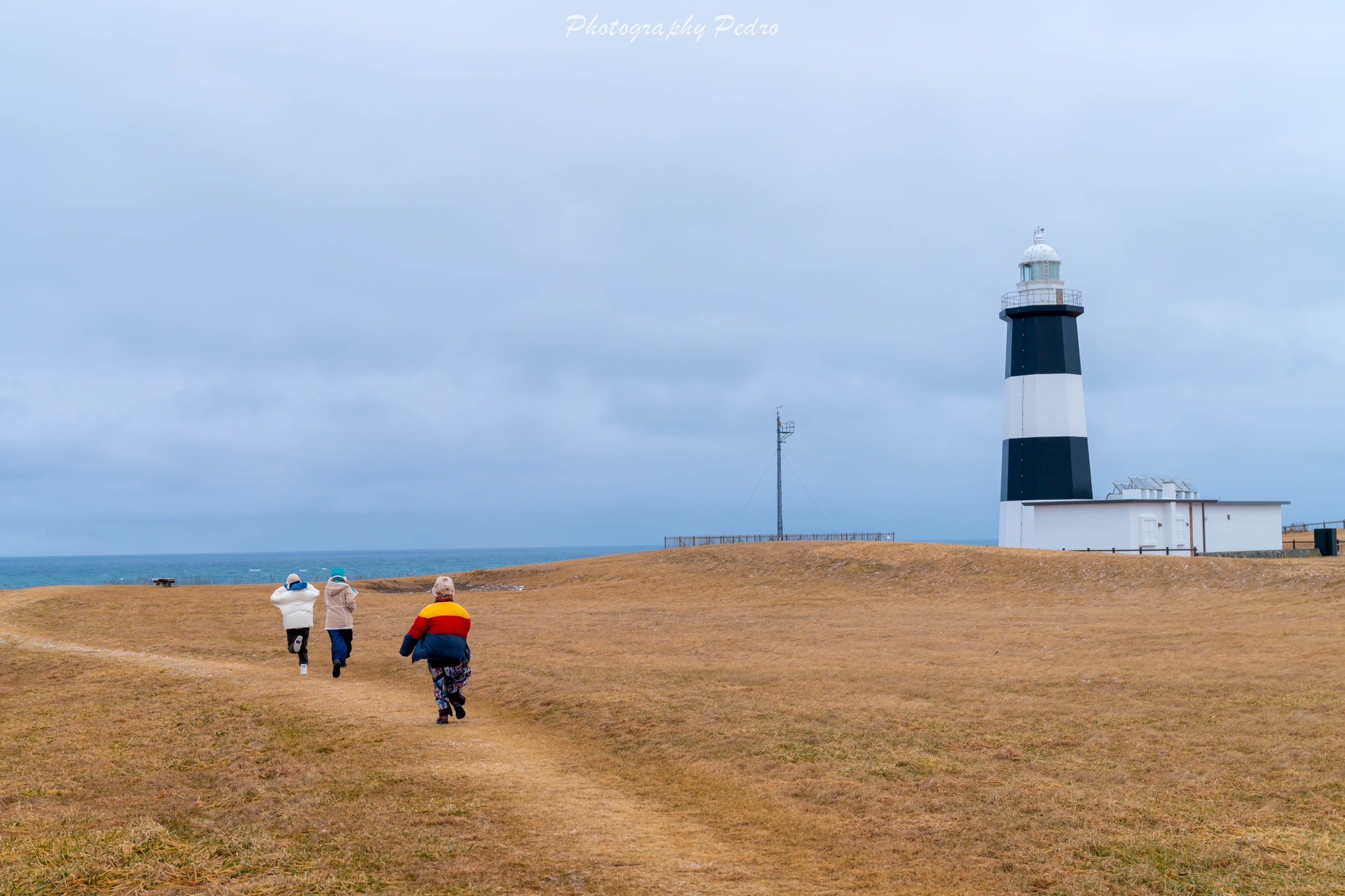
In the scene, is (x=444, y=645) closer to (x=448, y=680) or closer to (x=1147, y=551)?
(x=448, y=680)

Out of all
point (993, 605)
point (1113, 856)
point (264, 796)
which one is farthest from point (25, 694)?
point (993, 605)

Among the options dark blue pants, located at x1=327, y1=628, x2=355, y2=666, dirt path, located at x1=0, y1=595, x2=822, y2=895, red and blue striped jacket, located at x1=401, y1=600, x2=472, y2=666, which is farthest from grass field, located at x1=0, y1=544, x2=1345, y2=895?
red and blue striped jacket, located at x1=401, y1=600, x2=472, y2=666

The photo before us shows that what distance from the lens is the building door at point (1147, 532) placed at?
42.1 meters

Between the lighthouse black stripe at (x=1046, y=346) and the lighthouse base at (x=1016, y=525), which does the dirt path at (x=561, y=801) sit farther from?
the lighthouse black stripe at (x=1046, y=346)

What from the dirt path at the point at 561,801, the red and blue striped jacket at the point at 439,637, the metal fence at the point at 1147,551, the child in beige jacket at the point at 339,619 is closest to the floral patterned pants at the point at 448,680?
the red and blue striped jacket at the point at 439,637

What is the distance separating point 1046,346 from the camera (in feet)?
152

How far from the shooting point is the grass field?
23.4 ft

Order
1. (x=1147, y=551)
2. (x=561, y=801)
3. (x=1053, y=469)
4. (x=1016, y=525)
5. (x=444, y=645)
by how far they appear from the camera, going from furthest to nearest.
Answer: (x=1016, y=525), (x=1053, y=469), (x=1147, y=551), (x=444, y=645), (x=561, y=801)

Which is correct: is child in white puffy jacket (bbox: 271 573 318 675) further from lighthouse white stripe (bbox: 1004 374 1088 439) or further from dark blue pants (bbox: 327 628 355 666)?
lighthouse white stripe (bbox: 1004 374 1088 439)

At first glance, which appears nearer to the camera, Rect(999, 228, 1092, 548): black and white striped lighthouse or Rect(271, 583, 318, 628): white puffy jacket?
Rect(271, 583, 318, 628): white puffy jacket

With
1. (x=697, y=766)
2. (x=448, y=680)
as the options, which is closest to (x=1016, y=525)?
(x=448, y=680)

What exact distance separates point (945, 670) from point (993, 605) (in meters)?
14.6

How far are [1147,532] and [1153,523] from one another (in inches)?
22.2

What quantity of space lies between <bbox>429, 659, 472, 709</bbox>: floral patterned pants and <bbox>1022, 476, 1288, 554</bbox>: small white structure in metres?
36.6
